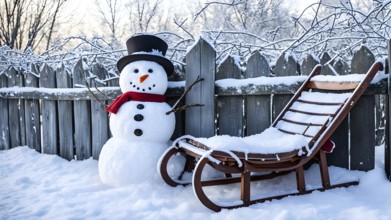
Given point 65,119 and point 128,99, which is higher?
point 128,99

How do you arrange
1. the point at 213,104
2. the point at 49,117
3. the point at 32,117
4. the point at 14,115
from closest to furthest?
the point at 213,104 < the point at 49,117 < the point at 32,117 < the point at 14,115

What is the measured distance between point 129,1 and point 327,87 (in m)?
19.9

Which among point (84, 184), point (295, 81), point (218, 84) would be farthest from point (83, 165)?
point (295, 81)

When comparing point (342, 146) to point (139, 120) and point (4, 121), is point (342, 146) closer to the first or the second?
point (139, 120)

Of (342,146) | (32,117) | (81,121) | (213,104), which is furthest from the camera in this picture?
(32,117)

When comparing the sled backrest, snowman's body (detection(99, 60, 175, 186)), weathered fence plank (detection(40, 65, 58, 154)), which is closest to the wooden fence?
weathered fence plank (detection(40, 65, 58, 154))

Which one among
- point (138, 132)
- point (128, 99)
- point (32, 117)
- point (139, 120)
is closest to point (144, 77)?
point (128, 99)

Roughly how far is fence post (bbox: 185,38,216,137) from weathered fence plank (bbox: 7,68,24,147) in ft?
9.56

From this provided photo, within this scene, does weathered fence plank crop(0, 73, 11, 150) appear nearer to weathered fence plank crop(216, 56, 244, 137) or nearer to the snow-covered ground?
the snow-covered ground

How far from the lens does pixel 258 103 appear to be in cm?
334

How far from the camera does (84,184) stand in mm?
3334

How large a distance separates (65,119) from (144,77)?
1.68 m

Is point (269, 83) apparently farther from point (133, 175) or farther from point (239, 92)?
point (133, 175)

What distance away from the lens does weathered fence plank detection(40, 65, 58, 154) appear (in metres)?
4.51
